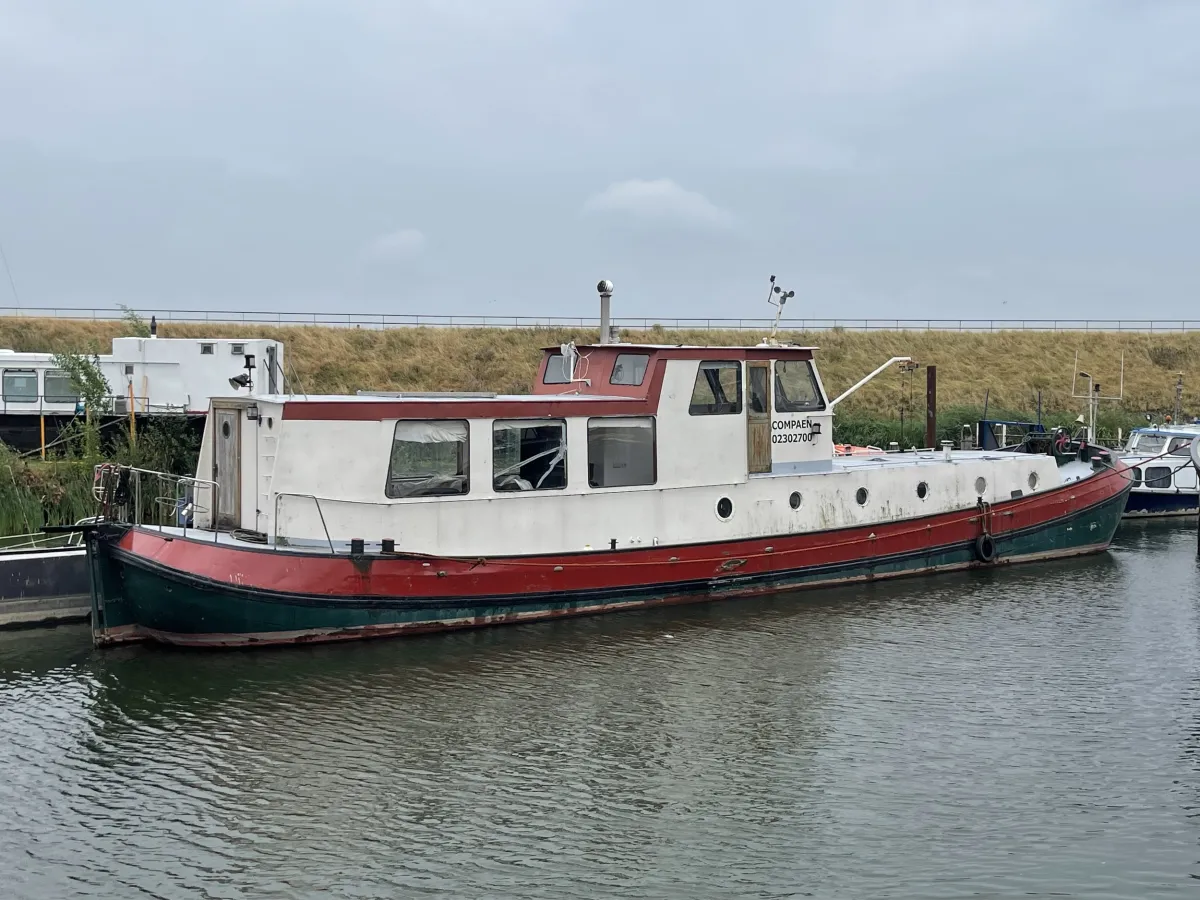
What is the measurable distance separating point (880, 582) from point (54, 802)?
47.0 ft

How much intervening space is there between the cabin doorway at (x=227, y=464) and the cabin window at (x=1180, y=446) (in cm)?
2462

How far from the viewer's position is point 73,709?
14141 millimetres

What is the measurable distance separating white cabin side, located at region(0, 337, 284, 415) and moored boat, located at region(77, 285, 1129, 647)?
36.3ft

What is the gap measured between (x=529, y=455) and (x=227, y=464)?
439 centimetres

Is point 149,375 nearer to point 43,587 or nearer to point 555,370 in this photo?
point 43,587

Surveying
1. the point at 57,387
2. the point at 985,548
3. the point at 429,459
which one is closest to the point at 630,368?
the point at 429,459

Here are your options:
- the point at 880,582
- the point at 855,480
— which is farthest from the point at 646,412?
the point at 880,582

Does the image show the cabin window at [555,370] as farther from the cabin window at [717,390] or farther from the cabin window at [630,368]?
the cabin window at [717,390]

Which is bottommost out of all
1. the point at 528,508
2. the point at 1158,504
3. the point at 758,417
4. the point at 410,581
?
the point at 410,581

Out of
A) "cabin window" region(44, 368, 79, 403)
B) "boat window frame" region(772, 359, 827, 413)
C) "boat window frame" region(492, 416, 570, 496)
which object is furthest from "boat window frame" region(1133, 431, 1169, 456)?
"cabin window" region(44, 368, 79, 403)

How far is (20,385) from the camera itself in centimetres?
3092

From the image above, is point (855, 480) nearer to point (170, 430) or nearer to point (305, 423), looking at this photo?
point (305, 423)

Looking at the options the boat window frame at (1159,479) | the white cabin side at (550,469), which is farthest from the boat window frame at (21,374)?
the boat window frame at (1159,479)

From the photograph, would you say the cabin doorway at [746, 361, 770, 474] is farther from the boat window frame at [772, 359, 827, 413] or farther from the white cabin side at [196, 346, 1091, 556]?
the boat window frame at [772, 359, 827, 413]
